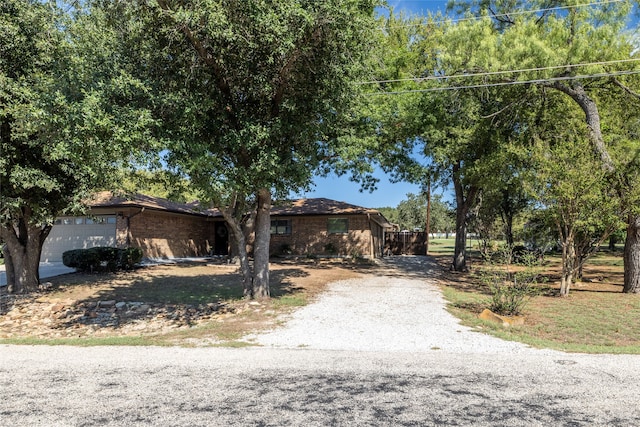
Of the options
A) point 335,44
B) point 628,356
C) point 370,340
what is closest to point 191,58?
point 335,44

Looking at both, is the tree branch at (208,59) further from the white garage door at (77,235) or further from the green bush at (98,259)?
the white garage door at (77,235)

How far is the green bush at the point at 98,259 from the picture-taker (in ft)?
53.7

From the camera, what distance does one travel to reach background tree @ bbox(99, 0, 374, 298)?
780cm

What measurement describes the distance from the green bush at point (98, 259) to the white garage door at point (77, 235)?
287 centimetres

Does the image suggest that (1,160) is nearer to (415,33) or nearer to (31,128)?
(31,128)

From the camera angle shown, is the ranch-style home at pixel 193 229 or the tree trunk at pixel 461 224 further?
the ranch-style home at pixel 193 229

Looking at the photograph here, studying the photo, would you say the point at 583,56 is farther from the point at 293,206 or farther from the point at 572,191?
the point at 293,206

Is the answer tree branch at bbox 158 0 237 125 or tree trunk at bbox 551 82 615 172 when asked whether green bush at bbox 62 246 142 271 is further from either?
tree trunk at bbox 551 82 615 172

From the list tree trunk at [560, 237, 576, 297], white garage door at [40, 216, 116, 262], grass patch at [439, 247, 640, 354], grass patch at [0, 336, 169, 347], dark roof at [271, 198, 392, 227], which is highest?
dark roof at [271, 198, 392, 227]

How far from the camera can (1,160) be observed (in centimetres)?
933

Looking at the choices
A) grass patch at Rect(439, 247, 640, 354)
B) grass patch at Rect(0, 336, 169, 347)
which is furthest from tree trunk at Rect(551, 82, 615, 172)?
grass patch at Rect(0, 336, 169, 347)

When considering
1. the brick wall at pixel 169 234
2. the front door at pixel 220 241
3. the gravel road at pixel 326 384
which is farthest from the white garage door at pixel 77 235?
the gravel road at pixel 326 384

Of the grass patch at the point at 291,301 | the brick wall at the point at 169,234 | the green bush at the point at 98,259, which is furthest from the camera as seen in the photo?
the brick wall at the point at 169,234

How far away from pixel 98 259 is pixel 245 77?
11494 mm
